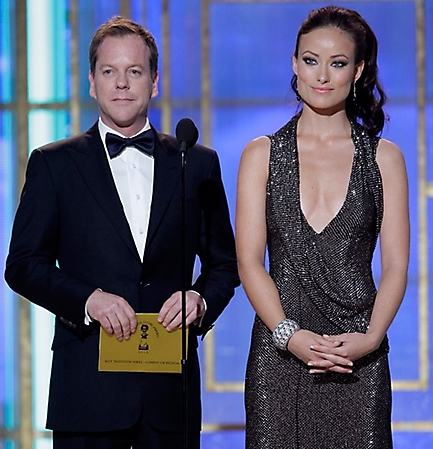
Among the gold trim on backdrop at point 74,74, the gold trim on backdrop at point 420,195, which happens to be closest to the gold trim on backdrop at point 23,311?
the gold trim on backdrop at point 74,74

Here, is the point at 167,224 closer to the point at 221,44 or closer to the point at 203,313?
the point at 203,313

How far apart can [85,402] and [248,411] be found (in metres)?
0.46

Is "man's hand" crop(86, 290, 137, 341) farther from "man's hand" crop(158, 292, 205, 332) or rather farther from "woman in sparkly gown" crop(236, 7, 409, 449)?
"woman in sparkly gown" crop(236, 7, 409, 449)

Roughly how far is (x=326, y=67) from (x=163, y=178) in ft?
1.86

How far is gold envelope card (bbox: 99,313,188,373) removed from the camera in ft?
8.98

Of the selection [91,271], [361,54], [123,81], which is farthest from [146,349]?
[361,54]

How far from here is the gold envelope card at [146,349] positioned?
274cm

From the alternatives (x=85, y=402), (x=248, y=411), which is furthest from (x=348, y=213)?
(x=85, y=402)

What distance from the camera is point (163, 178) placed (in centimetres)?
295

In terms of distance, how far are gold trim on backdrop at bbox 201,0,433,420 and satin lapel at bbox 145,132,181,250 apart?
5.16 feet

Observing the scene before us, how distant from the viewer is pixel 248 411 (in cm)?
284

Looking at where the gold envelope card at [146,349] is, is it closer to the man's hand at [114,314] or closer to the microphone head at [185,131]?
the man's hand at [114,314]

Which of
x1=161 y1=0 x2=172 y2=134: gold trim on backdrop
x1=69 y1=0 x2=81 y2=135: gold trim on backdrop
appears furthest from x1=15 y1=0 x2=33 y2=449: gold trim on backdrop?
x1=161 y1=0 x2=172 y2=134: gold trim on backdrop

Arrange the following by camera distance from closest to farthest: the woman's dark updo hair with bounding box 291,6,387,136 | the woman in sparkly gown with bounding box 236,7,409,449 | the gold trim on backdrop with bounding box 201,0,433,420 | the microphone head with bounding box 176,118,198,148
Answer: the microphone head with bounding box 176,118,198,148, the woman in sparkly gown with bounding box 236,7,409,449, the woman's dark updo hair with bounding box 291,6,387,136, the gold trim on backdrop with bounding box 201,0,433,420
